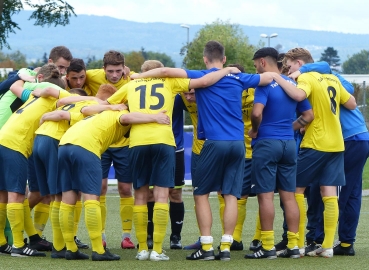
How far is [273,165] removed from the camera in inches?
339

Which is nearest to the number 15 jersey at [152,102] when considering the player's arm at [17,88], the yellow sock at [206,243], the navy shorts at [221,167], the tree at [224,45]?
the navy shorts at [221,167]

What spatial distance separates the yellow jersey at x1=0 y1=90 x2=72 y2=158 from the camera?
29.0 feet

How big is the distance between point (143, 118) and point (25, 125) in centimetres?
146

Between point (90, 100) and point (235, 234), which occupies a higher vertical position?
point (90, 100)

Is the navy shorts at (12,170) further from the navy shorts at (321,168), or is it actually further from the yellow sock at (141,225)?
the navy shorts at (321,168)

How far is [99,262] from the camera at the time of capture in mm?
8180

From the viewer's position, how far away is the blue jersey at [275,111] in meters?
8.59

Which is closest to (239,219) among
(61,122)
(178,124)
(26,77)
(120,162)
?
(178,124)

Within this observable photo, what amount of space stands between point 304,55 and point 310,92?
0.64m

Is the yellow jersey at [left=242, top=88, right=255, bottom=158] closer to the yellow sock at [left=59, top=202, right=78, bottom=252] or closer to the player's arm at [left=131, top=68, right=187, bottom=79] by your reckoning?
the player's arm at [left=131, top=68, right=187, bottom=79]

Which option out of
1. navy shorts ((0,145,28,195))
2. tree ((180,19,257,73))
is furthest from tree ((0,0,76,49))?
tree ((180,19,257,73))

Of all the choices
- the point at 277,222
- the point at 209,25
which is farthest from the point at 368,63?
the point at 277,222

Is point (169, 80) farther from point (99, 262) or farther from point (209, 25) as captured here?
point (209, 25)

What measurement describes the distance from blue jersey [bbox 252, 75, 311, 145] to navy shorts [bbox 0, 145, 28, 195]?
2594 mm
